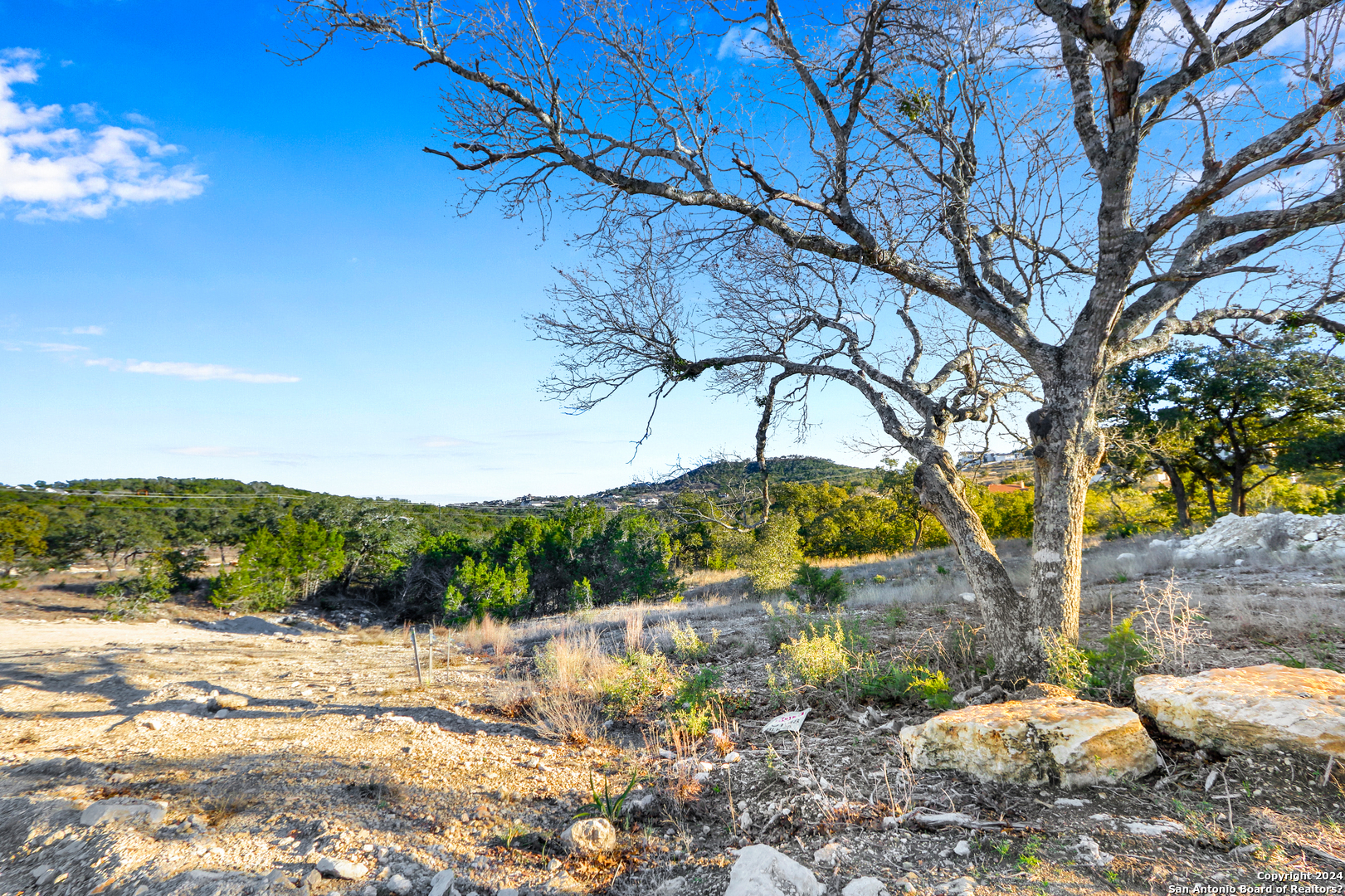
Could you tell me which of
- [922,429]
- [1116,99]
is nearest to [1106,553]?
[922,429]

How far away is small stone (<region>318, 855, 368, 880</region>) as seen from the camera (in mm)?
2586

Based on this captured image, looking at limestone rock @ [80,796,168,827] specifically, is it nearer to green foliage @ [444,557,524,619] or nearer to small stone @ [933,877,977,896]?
small stone @ [933,877,977,896]

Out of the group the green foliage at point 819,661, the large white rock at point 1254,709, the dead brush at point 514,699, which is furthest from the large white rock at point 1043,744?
the dead brush at point 514,699

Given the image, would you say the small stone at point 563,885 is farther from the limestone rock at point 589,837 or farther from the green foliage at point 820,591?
the green foliage at point 820,591

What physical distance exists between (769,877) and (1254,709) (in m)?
2.94

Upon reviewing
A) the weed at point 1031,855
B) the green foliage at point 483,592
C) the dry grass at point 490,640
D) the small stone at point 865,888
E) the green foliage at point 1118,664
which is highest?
the green foliage at point 1118,664

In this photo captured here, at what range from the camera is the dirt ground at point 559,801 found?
2418 millimetres

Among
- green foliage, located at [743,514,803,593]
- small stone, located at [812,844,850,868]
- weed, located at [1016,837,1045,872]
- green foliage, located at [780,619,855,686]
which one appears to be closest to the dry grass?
green foliage, located at [780,619,855,686]

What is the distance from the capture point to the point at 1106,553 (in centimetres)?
1539

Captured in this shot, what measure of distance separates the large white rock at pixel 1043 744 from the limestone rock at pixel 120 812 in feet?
14.5

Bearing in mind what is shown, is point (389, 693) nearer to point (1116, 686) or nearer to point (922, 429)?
point (922, 429)

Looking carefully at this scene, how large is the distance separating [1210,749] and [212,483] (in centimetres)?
6629

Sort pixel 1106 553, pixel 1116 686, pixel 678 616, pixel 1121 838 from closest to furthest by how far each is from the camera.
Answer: pixel 1121 838 → pixel 1116 686 → pixel 678 616 → pixel 1106 553

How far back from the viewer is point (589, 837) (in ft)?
10.0
